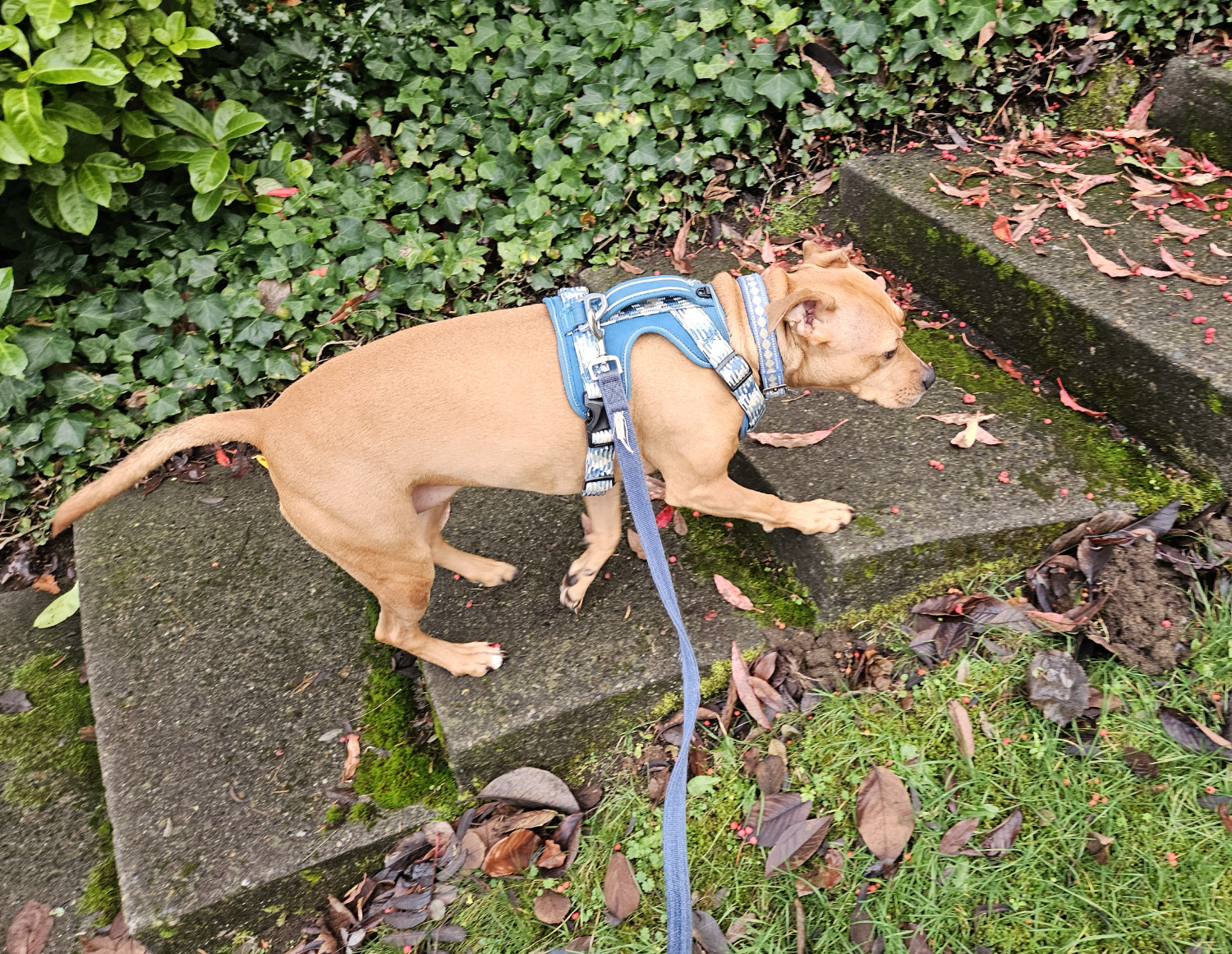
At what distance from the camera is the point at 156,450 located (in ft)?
10.1

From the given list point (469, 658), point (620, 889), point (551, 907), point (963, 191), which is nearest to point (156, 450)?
point (469, 658)

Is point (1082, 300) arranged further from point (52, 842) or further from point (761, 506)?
point (52, 842)

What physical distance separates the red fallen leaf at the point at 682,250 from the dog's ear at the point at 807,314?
73.6 inches

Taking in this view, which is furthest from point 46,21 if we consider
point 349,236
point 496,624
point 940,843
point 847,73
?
point 940,843

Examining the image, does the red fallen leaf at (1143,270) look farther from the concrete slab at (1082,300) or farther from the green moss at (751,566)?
the green moss at (751,566)

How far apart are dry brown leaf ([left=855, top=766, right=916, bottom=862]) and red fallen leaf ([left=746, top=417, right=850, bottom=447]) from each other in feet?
5.10

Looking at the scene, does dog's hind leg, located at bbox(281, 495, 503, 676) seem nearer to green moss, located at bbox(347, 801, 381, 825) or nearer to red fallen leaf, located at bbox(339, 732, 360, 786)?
red fallen leaf, located at bbox(339, 732, 360, 786)

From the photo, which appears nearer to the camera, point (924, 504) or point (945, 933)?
point (945, 933)

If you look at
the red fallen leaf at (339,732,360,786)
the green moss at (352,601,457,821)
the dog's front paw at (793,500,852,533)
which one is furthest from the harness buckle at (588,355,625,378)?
the red fallen leaf at (339,732,360,786)

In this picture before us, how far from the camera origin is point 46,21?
3.82m

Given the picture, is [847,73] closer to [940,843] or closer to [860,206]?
[860,206]

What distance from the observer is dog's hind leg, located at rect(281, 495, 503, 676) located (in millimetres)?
3230

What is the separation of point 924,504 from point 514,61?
4.02 meters

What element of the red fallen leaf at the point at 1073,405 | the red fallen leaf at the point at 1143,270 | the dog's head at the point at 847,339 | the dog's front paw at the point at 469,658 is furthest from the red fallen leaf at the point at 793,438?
the dog's front paw at the point at 469,658
